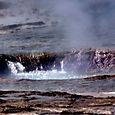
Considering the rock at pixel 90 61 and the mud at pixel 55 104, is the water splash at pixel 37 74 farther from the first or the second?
the mud at pixel 55 104

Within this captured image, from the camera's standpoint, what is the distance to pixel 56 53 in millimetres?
25969

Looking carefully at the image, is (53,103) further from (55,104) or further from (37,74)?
(37,74)

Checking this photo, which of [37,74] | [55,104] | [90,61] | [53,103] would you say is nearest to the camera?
[55,104]

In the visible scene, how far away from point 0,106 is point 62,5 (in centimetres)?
3574

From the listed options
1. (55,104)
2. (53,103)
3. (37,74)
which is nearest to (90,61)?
(37,74)

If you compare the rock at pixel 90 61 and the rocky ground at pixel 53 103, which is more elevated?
the rocky ground at pixel 53 103

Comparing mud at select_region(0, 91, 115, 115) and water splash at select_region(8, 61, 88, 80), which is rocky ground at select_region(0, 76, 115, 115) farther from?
water splash at select_region(8, 61, 88, 80)

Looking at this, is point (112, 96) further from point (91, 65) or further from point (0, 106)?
point (91, 65)

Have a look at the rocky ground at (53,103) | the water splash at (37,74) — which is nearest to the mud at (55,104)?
the rocky ground at (53,103)

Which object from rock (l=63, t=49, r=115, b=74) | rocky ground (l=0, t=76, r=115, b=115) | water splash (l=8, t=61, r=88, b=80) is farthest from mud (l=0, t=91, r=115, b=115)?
rock (l=63, t=49, r=115, b=74)

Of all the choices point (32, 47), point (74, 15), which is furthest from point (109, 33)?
point (74, 15)

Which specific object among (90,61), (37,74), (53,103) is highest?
(53,103)

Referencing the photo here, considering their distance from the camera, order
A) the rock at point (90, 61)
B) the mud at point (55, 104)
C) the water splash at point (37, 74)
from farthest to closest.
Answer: the rock at point (90, 61) → the water splash at point (37, 74) → the mud at point (55, 104)

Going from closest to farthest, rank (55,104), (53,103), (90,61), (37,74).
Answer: (55,104) < (53,103) < (37,74) < (90,61)
